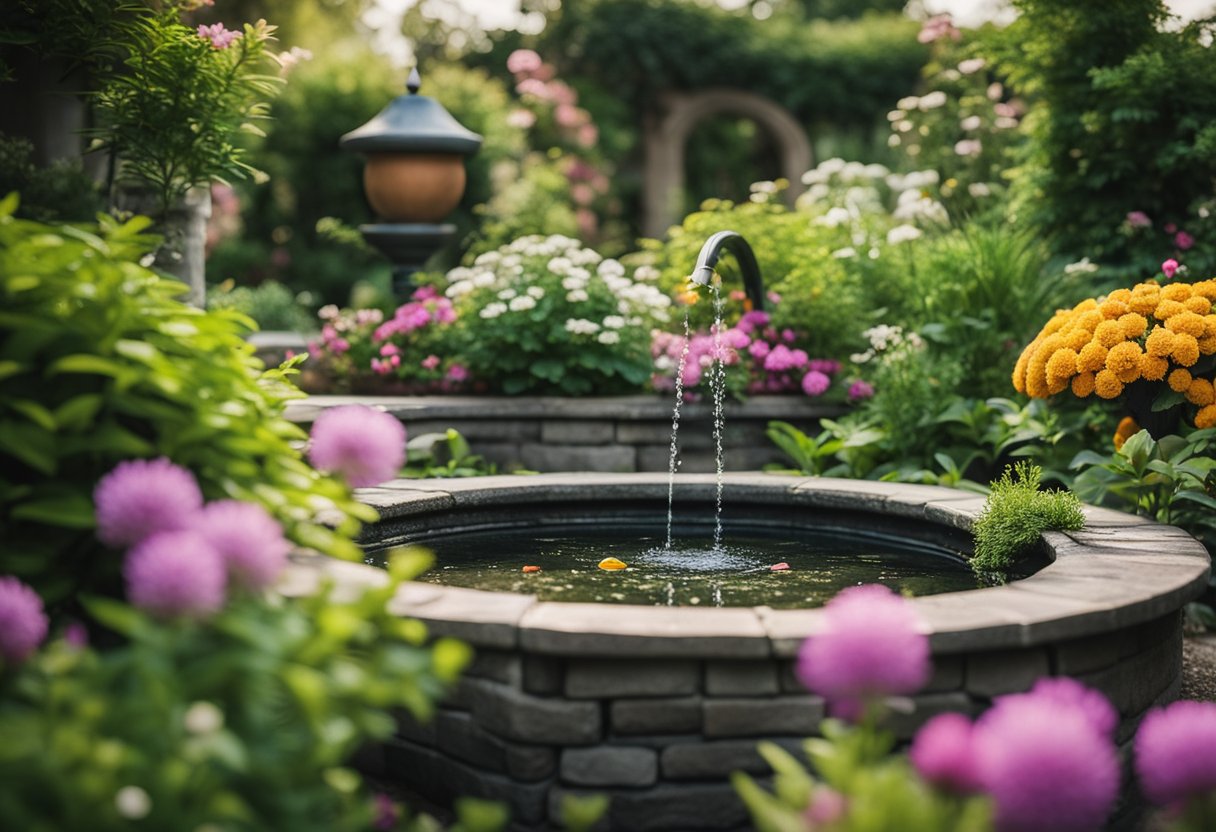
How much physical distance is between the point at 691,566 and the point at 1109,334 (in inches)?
63.5

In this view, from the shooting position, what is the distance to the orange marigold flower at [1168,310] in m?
3.78

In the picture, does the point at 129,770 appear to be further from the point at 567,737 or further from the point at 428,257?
the point at 428,257

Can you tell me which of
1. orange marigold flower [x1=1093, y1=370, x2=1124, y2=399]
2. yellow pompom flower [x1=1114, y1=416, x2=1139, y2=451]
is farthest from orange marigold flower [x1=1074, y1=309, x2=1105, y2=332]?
yellow pompom flower [x1=1114, y1=416, x2=1139, y2=451]

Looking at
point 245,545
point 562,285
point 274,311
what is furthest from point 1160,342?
point 274,311

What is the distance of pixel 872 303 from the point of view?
5.98 m

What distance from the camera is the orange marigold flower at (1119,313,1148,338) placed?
3.76m

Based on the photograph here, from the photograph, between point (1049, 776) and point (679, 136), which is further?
point (679, 136)

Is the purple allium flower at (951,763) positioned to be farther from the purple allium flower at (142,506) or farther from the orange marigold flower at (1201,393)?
the orange marigold flower at (1201,393)

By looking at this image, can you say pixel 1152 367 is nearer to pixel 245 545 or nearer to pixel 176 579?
pixel 245 545

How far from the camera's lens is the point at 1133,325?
12.4 feet

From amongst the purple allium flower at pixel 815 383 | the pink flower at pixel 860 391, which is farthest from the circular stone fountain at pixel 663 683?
the purple allium flower at pixel 815 383

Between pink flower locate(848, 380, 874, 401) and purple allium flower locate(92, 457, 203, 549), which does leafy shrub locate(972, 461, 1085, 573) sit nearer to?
pink flower locate(848, 380, 874, 401)

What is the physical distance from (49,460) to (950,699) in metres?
1.72

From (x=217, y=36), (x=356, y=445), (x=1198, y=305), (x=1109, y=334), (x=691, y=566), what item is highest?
(x=217, y=36)
